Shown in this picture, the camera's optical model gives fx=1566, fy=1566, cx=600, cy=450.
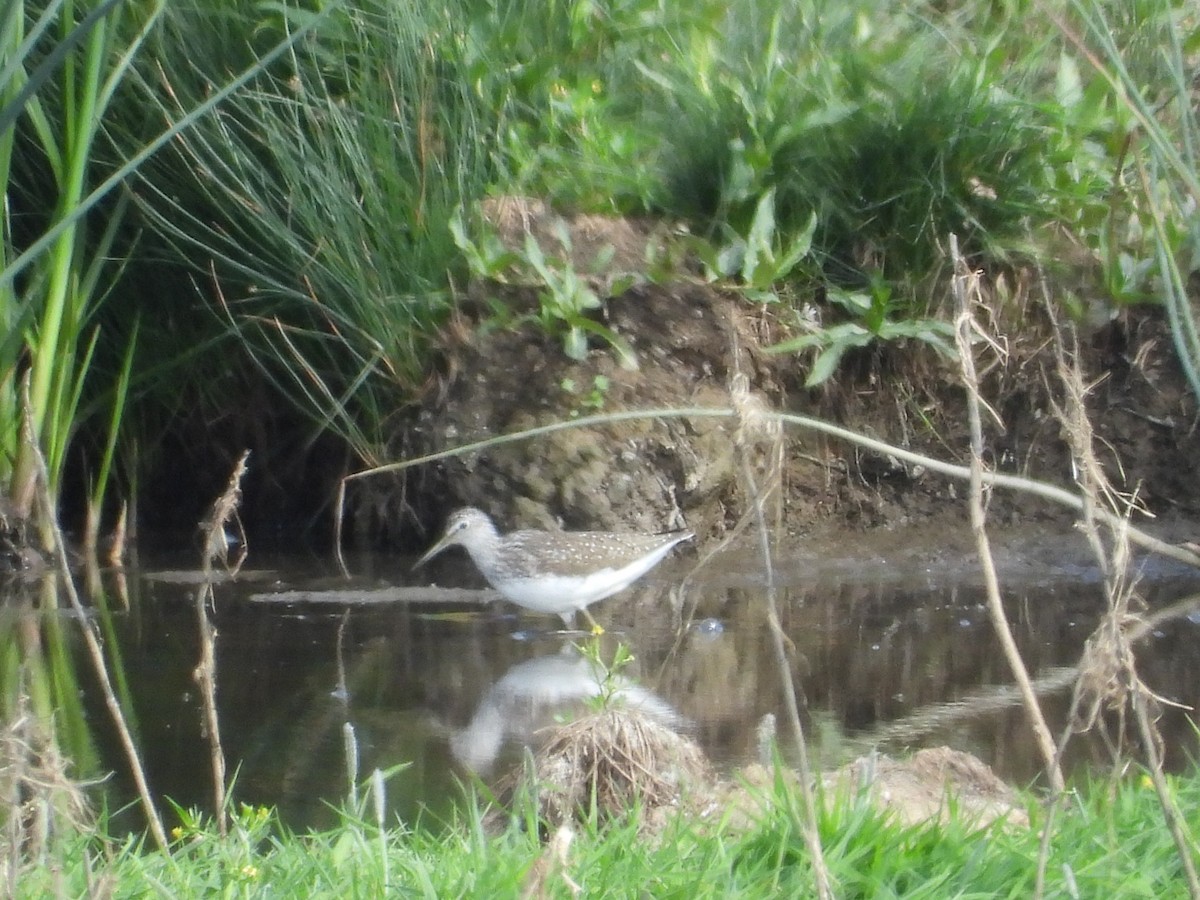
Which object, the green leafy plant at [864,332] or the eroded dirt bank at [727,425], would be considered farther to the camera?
the eroded dirt bank at [727,425]

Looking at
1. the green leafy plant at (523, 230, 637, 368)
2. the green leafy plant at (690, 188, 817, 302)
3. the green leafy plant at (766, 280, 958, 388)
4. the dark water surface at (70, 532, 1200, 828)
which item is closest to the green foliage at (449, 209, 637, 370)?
the green leafy plant at (523, 230, 637, 368)

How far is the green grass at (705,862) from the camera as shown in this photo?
2.67 meters

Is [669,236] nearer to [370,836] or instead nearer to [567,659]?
[567,659]

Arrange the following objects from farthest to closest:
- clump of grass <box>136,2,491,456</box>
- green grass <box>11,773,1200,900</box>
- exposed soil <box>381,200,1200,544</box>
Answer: exposed soil <box>381,200,1200,544</box> < clump of grass <box>136,2,491,456</box> < green grass <box>11,773,1200,900</box>

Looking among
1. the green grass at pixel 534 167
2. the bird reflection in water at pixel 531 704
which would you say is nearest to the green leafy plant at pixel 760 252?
the green grass at pixel 534 167

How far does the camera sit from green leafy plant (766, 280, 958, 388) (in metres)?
6.34

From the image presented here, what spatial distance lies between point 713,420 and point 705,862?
376cm

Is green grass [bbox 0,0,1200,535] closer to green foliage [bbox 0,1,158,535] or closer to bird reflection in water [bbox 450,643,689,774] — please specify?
green foliage [bbox 0,1,158,535]

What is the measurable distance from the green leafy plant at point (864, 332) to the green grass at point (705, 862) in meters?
3.49

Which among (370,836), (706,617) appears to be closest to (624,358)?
(706,617)

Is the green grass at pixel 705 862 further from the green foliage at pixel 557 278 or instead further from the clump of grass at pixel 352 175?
the clump of grass at pixel 352 175

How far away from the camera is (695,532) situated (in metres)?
6.59

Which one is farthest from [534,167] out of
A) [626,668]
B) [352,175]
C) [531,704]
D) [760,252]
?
[531,704]

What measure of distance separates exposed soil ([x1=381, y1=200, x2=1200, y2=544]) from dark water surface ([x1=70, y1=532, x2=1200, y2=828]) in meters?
0.28
